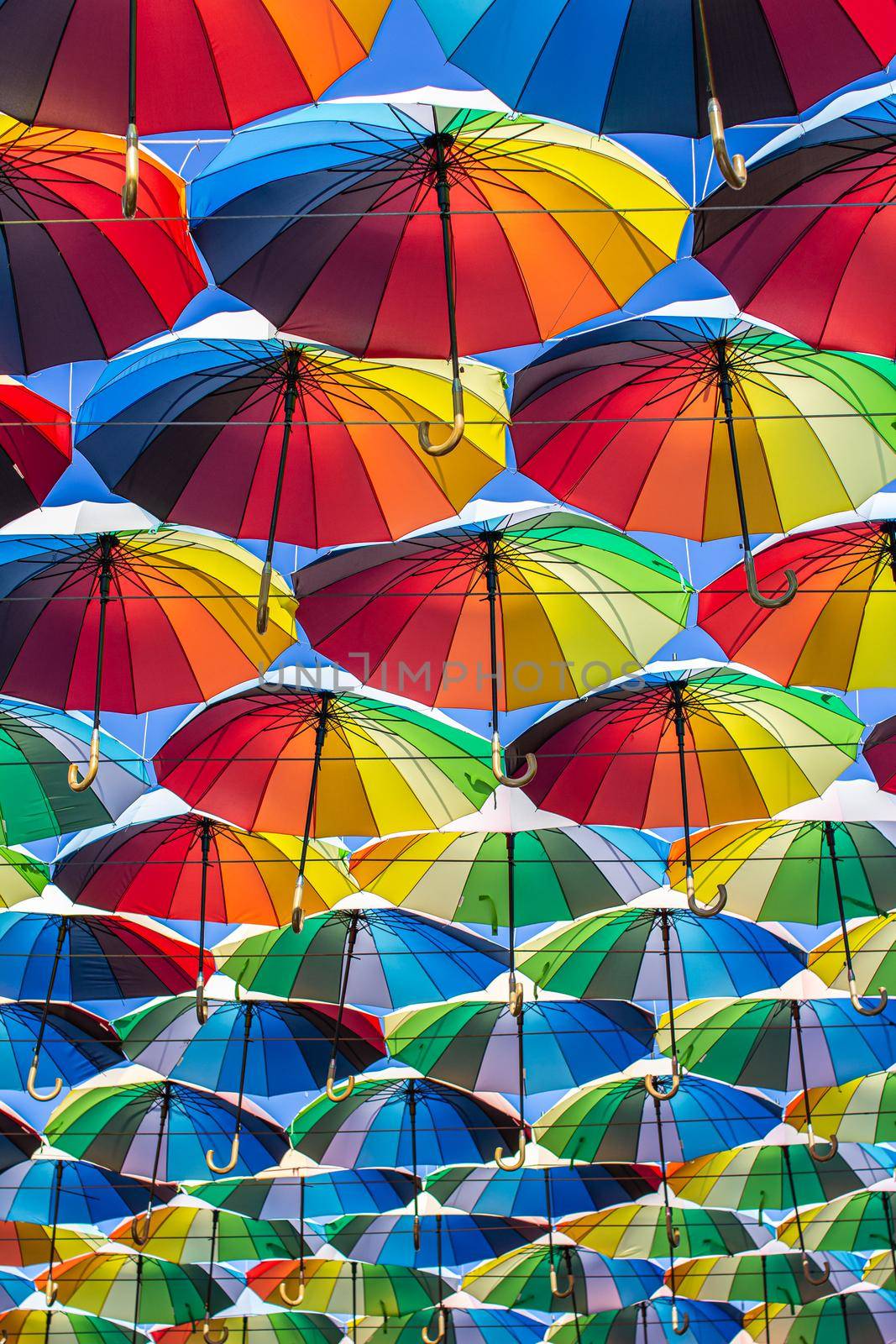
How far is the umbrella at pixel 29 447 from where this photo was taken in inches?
309

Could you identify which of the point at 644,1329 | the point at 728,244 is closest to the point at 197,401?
the point at 728,244

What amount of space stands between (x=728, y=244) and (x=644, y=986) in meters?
8.67

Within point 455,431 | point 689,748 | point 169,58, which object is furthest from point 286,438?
point 689,748

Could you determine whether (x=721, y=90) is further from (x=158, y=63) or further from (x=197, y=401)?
(x=197, y=401)

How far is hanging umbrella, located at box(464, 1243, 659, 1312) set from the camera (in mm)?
19406

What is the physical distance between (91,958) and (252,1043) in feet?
7.62

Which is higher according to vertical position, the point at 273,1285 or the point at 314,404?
the point at 314,404

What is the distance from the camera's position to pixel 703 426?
8.34 metres

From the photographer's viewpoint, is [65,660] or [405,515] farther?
[65,660]

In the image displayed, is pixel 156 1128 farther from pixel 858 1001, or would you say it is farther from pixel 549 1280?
pixel 858 1001

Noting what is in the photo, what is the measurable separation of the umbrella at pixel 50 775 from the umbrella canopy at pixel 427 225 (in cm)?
494

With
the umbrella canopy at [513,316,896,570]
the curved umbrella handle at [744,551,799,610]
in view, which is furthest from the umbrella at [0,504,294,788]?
the curved umbrella handle at [744,551,799,610]

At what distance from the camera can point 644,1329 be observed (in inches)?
805

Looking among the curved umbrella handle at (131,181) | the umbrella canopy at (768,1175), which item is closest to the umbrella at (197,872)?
the curved umbrella handle at (131,181)
